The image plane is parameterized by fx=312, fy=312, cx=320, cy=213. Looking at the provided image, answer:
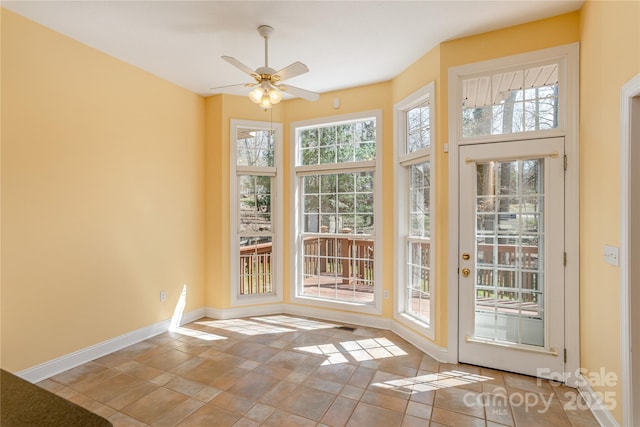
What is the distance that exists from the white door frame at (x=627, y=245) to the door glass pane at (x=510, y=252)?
80 centimetres

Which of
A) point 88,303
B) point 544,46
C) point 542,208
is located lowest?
point 88,303

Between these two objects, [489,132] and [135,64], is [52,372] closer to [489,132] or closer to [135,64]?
[135,64]

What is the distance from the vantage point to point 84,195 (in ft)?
9.78

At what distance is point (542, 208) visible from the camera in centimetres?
268

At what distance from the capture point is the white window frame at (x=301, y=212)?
3.83 metres

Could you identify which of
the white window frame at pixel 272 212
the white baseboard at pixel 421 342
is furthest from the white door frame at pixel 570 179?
the white window frame at pixel 272 212

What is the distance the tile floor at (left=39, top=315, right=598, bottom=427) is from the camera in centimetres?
220

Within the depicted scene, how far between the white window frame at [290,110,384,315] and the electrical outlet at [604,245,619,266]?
2.09m

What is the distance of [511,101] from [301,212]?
8.92 feet

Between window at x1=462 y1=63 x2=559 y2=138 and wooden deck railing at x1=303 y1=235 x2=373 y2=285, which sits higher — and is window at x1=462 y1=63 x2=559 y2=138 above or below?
above

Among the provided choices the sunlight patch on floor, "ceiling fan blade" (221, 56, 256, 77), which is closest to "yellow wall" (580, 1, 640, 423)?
the sunlight patch on floor

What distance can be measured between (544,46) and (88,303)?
474 cm

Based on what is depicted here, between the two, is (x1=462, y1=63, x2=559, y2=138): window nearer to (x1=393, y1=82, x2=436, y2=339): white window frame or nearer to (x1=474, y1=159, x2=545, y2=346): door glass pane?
(x1=474, y1=159, x2=545, y2=346): door glass pane

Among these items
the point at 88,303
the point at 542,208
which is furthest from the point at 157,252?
the point at 542,208
